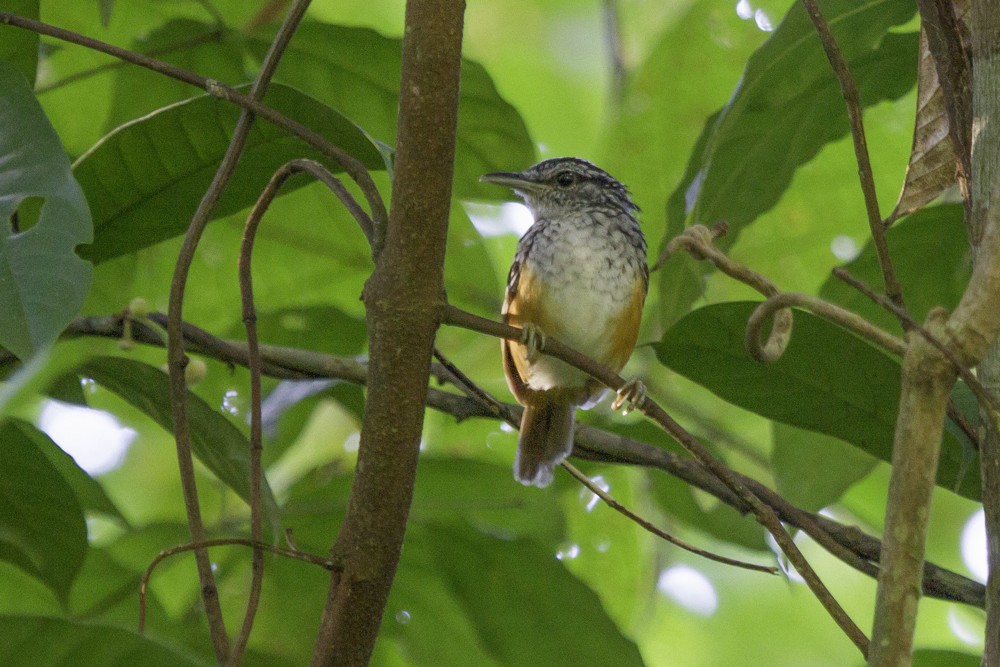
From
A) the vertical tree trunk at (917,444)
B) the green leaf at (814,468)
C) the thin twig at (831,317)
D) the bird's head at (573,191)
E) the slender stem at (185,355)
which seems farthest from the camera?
the bird's head at (573,191)

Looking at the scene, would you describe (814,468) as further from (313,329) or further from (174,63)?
(174,63)

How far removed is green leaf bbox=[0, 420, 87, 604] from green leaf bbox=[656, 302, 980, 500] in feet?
3.86

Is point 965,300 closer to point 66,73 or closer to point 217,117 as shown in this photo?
point 217,117

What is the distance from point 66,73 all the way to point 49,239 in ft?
5.20

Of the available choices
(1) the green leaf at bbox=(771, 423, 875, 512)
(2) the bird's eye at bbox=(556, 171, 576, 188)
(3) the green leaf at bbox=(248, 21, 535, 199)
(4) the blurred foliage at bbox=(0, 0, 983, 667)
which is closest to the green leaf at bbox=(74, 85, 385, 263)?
(4) the blurred foliage at bbox=(0, 0, 983, 667)

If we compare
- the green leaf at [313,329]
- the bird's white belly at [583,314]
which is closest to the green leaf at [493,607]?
the green leaf at [313,329]

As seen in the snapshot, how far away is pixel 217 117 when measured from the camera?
2.33 metres

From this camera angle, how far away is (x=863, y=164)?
188cm

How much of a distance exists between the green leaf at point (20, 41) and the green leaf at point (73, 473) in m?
0.68

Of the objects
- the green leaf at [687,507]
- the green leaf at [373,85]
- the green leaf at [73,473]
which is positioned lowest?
the green leaf at [73,473]

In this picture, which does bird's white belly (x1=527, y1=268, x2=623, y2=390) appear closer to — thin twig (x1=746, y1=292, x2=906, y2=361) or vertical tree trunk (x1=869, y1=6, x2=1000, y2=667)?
thin twig (x1=746, y1=292, x2=906, y2=361)

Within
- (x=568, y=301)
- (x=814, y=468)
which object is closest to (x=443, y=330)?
(x=568, y=301)

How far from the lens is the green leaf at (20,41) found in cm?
236

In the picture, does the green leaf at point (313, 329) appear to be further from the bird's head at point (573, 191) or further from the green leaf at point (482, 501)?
the bird's head at point (573, 191)
